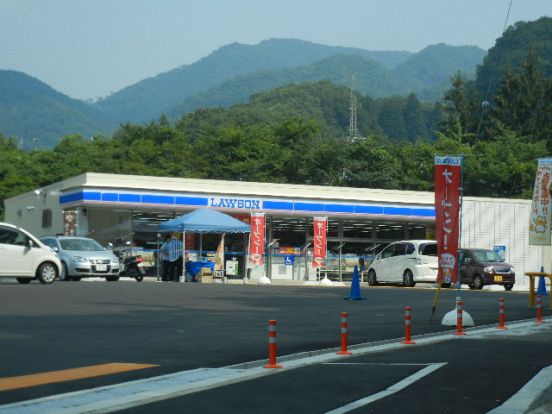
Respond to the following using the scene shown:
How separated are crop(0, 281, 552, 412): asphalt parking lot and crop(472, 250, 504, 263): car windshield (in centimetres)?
1302

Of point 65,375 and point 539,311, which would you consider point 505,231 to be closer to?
point 539,311

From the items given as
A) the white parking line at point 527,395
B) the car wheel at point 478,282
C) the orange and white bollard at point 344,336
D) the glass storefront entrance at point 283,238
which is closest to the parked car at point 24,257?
the glass storefront entrance at point 283,238

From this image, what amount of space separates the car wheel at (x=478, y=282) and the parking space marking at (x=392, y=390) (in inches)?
1104

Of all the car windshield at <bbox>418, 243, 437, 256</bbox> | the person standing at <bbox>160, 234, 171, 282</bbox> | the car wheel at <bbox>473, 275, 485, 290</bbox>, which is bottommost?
the car wheel at <bbox>473, 275, 485, 290</bbox>

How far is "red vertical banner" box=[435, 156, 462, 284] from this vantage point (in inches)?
835

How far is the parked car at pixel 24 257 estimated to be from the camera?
1265 inches

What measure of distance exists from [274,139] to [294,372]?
7887 centimetres

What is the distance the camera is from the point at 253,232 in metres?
48.3

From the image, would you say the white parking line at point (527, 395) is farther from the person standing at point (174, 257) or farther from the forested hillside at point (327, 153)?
the forested hillside at point (327, 153)

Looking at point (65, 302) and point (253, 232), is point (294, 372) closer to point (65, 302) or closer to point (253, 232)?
point (65, 302)

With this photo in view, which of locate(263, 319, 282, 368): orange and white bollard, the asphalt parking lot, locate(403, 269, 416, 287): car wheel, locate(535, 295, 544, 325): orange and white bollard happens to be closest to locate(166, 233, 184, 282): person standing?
locate(403, 269, 416, 287): car wheel

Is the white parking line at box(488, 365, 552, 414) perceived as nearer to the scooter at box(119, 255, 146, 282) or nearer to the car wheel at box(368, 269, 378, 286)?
the scooter at box(119, 255, 146, 282)

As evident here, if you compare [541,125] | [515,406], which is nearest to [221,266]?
[515,406]

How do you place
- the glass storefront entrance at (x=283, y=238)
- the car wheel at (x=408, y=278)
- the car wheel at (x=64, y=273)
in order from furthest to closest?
the glass storefront entrance at (x=283, y=238), the car wheel at (x=408, y=278), the car wheel at (x=64, y=273)
